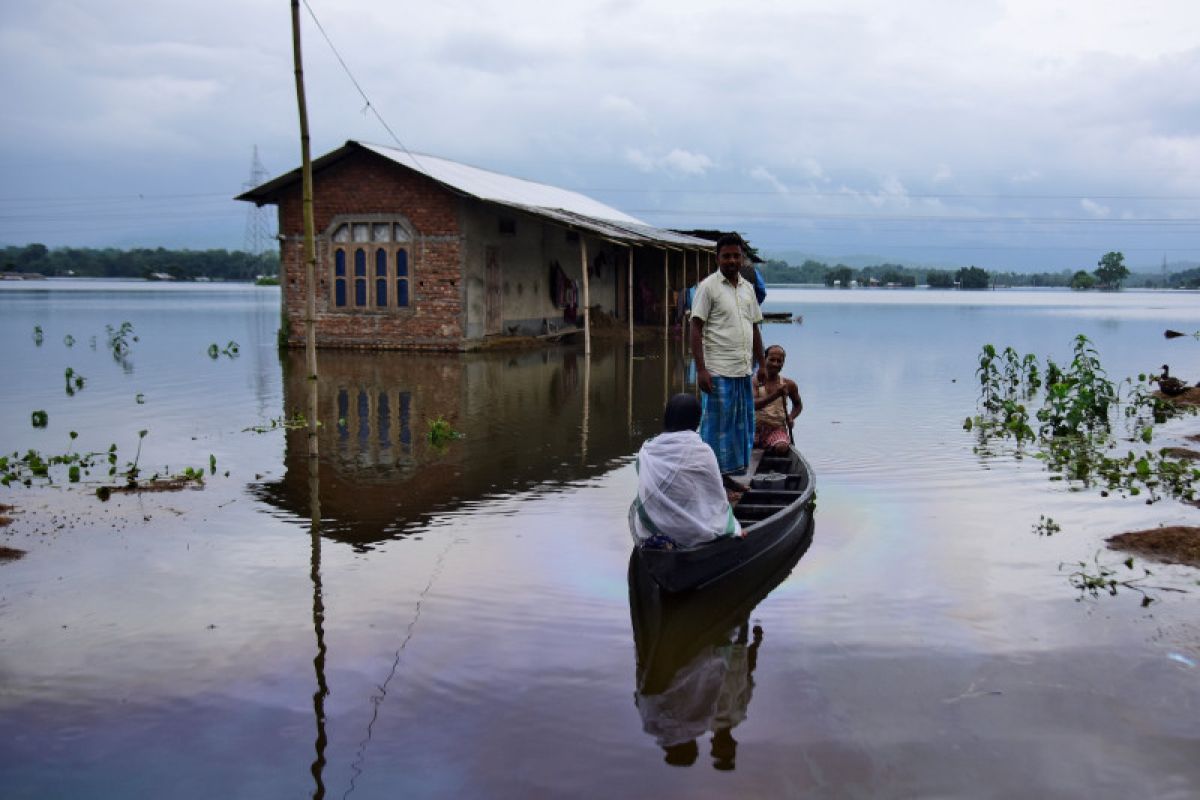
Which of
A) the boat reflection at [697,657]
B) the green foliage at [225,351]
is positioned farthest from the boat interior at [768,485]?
the green foliage at [225,351]

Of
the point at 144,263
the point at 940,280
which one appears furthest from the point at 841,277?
the point at 144,263

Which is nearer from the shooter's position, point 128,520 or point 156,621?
point 156,621

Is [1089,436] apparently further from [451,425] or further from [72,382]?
[72,382]

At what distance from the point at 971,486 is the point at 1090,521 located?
1.43m

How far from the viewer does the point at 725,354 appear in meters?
7.60

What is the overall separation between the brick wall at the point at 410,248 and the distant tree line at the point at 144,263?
11654cm

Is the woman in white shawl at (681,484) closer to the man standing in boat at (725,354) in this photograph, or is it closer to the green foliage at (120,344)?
the man standing in boat at (725,354)

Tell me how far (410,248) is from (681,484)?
17558mm

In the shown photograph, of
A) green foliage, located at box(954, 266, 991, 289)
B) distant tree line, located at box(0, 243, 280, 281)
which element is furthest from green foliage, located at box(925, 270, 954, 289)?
distant tree line, located at box(0, 243, 280, 281)

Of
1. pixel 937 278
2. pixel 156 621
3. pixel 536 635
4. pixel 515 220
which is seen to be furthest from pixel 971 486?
pixel 937 278

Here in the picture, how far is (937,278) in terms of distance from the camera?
15412cm

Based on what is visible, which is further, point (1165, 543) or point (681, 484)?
point (1165, 543)

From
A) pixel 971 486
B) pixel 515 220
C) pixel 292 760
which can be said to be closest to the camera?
pixel 292 760

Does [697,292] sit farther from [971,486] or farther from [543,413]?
[543,413]
